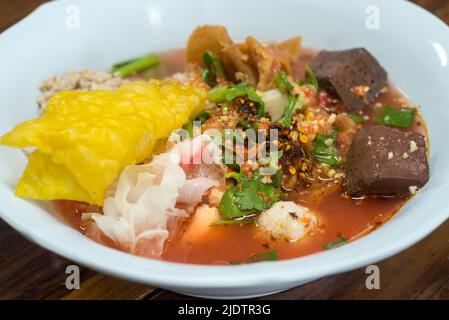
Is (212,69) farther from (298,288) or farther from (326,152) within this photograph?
(298,288)

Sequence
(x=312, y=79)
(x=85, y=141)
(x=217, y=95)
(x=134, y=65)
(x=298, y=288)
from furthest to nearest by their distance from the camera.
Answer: (x=134, y=65), (x=312, y=79), (x=217, y=95), (x=298, y=288), (x=85, y=141)

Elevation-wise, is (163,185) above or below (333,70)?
below

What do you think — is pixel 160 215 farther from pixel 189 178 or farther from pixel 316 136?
pixel 316 136

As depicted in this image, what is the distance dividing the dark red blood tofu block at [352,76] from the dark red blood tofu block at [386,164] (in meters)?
0.50

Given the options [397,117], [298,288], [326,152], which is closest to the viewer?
[298,288]

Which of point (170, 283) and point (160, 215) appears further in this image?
point (160, 215)

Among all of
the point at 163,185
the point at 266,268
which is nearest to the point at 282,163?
the point at 163,185

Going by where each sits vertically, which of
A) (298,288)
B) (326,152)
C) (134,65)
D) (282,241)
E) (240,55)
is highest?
(240,55)

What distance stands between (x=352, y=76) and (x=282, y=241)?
1.20 metres

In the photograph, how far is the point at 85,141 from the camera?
208 cm

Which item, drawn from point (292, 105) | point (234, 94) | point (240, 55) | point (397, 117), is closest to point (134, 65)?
point (240, 55)

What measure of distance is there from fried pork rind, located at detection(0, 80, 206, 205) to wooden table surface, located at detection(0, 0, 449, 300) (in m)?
0.41

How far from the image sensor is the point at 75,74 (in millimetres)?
3057

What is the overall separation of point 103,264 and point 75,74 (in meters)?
1.57
